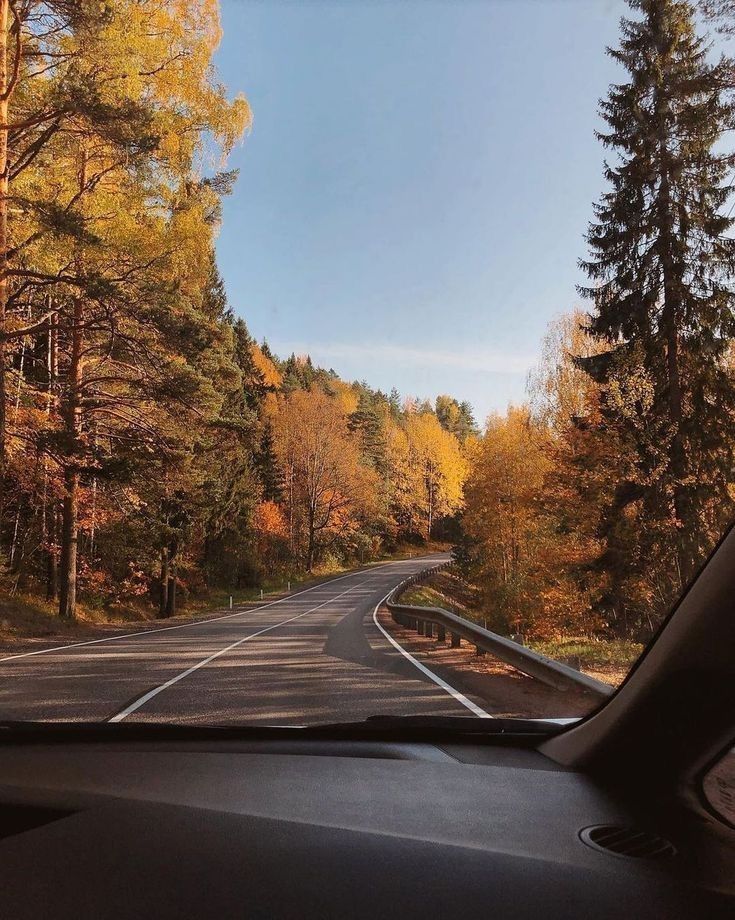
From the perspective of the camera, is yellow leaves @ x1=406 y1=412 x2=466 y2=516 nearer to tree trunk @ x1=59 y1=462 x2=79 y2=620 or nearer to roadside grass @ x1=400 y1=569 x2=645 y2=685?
roadside grass @ x1=400 y1=569 x2=645 y2=685

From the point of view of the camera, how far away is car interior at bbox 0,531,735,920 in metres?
1.71

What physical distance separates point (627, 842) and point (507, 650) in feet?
20.6

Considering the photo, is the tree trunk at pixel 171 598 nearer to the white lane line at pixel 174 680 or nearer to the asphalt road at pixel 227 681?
the white lane line at pixel 174 680

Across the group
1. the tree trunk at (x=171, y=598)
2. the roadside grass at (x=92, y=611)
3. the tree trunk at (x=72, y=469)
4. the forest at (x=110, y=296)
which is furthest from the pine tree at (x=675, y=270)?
the tree trunk at (x=171, y=598)

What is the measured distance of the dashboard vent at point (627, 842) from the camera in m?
1.92

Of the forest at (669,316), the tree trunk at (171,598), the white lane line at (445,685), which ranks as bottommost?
the tree trunk at (171,598)

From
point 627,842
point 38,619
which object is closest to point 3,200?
point 38,619

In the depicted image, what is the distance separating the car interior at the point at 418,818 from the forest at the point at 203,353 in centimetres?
53

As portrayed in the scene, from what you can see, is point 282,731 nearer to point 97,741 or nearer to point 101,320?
point 97,741

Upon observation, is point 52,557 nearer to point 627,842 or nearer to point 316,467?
point 627,842

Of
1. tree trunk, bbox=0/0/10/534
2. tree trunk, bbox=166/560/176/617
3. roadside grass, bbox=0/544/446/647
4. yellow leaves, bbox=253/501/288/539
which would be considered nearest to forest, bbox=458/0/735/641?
tree trunk, bbox=0/0/10/534

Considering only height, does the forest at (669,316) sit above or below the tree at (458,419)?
below

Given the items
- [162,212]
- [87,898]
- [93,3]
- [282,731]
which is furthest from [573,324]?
[87,898]

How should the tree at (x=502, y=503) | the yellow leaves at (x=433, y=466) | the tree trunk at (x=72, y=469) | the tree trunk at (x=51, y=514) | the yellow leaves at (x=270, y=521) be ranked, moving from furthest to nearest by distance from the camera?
the yellow leaves at (x=433, y=466)
the yellow leaves at (x=270, y=521)
the tree at (x=502, y=503)
the tree trunk at (x=51, y=514)
the tree trunk at (x=72, y=469)
